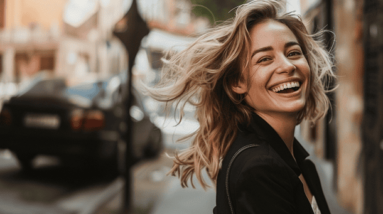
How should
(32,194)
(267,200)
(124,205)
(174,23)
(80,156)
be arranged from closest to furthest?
(267,200) < (124,205) < (32,194) < (80,156) < (174,23)

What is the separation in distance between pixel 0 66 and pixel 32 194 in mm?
23118

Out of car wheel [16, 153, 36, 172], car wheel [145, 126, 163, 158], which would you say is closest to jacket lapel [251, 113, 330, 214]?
car wheel [16, 153, 36, 172]

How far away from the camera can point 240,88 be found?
4.12ft

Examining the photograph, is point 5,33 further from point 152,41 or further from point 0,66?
point 152,41

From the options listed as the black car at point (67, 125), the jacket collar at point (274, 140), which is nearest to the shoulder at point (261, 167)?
the jacket collar at point (274, 140)

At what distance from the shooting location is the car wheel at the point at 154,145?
23.2 ft

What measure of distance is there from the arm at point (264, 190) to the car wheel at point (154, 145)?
6.08 metres

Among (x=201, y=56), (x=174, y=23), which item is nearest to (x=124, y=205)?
(x=201, y=56)

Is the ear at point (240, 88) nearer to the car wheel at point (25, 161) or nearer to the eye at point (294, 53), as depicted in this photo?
the eye at point (294, 53)

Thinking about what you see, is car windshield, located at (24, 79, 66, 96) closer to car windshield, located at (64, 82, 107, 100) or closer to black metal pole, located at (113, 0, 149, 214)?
Result: car windshield, located at (64, 82, 107, 100)

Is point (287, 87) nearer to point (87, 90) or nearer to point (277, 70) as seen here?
point (277, 70)

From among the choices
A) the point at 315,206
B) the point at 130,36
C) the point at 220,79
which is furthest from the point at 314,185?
the point at 130,36

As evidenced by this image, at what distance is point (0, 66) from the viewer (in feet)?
82.0

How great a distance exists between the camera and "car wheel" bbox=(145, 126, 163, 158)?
23.2 feet
